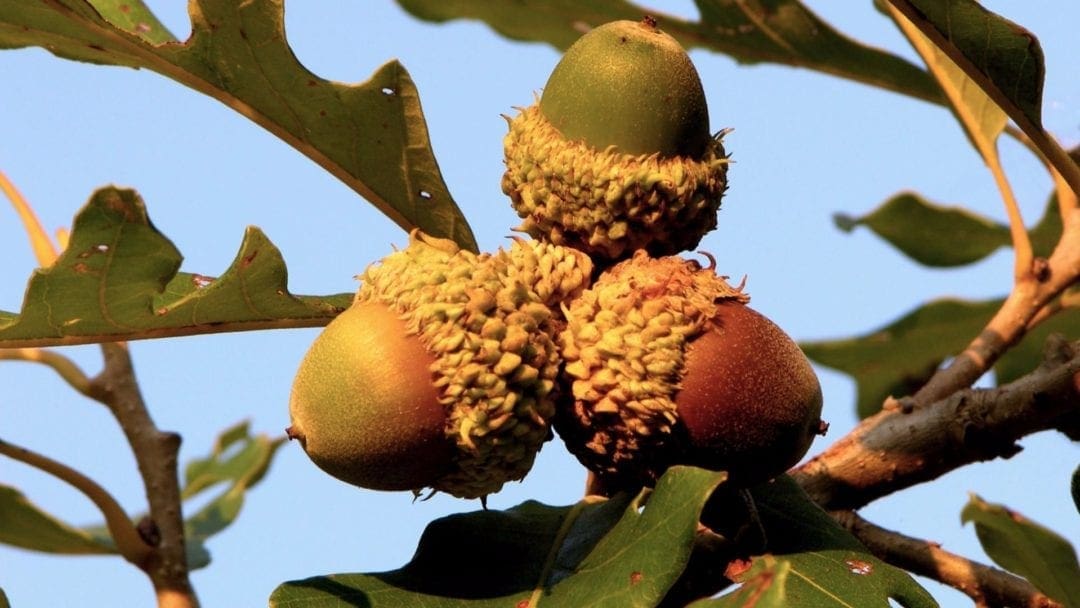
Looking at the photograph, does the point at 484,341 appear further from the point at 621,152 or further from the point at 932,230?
the point at 932,230

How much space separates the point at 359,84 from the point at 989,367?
122 cm

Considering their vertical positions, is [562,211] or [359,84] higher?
[359,84]

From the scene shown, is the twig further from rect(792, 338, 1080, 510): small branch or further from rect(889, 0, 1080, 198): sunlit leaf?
rect(889, 0, 1080, 198): sunlit leaf

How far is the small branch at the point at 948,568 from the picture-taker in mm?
2068

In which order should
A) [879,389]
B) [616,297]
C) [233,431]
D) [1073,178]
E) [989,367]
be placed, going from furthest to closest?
[233,431] < [879,389] < [989,367] < [1073,178] < [616,297]

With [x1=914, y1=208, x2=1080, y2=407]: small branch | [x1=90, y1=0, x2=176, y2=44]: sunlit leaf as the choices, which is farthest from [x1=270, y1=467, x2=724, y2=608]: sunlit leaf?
[x1=90, y1=0, x2=176, y2=44]: sunlit leaf

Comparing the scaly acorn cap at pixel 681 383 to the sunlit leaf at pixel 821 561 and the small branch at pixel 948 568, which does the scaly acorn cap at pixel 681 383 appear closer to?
the sunlit leaf at pixel 821 561

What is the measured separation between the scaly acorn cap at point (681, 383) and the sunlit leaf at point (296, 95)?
1.46 ft

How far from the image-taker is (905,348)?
334 centimetres

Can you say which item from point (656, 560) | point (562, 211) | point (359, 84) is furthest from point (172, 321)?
point (656, 560)

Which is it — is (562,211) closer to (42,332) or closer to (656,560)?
(656,560)

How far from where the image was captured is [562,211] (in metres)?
1.94

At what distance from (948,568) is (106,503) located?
4.73 feet

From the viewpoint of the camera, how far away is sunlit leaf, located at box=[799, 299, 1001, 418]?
3293mm
